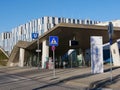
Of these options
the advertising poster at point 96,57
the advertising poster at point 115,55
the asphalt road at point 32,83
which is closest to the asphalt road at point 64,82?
the asphalt road at point 32,83

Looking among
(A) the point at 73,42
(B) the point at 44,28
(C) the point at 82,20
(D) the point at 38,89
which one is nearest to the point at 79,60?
(A) the point at 73,42

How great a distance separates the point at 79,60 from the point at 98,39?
17000mm

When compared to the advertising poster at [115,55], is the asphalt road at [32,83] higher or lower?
lower

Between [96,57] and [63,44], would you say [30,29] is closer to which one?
[63,44]

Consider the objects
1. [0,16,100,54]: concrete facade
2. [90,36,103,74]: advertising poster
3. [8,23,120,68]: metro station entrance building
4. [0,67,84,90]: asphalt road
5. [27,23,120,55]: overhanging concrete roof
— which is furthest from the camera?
[0,16,100,54]: concrete facade

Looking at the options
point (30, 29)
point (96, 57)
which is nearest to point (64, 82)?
point (96, 57)

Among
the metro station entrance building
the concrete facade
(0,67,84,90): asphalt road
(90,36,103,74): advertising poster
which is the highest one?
the concrete facade

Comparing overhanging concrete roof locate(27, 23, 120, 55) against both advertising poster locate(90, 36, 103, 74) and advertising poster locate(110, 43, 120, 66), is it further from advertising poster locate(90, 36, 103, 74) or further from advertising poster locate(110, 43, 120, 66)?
advertising poster locate(90, 36, 103, 74)

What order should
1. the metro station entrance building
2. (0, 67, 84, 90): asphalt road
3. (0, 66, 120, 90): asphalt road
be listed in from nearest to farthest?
(0, 66, 120, 90): asphalt road → (0, 67, 84, 90): asphalt road → the metro station entrance building

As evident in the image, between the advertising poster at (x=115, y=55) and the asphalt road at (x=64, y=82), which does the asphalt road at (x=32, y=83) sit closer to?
the asphalt road at (x=64, y=82)

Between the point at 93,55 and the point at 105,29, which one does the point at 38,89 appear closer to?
the point at 93,55

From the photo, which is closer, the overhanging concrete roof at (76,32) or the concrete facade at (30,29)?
the overhanging concrete roof at (76,32)

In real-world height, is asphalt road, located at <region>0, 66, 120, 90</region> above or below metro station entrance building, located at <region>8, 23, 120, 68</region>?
below

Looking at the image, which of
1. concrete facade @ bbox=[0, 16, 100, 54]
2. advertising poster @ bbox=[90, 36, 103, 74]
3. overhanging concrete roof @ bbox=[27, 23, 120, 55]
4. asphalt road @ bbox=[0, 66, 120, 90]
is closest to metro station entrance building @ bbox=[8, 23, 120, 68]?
overhanging concrete roof @ bbox=[27, 23, 120, 55]
